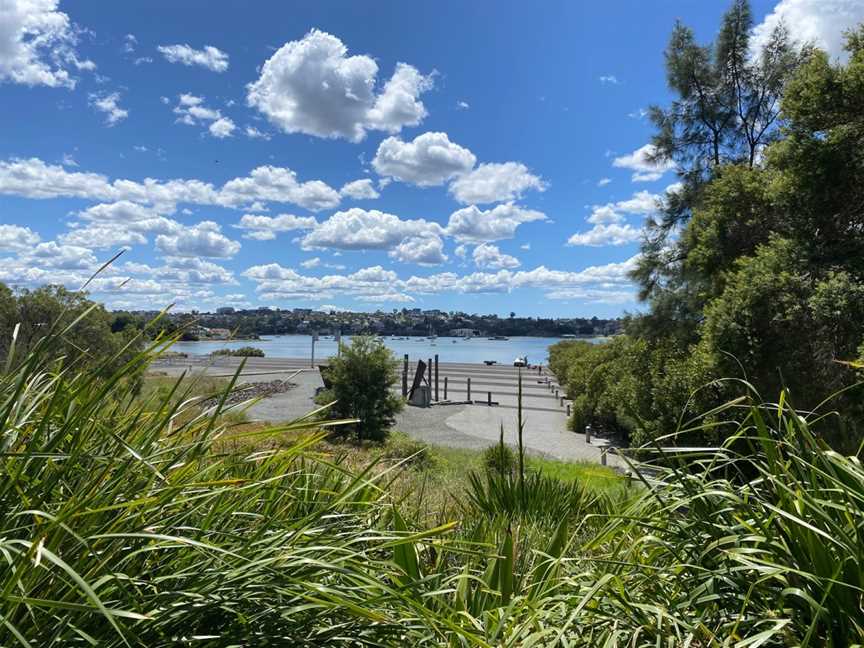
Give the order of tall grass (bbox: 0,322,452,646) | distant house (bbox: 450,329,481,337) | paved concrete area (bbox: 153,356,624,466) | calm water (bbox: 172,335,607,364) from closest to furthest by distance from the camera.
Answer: tall grass (bbox: 0,322,452,646) → paved concrete area (bbox: 153,356,624,466) → calm water (bbox: 172,335,607,364) → distant house (bbox: 450,329,481,337)

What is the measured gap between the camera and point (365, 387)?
669 inches

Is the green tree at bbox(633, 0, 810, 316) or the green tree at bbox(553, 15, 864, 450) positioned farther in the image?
the green tree at bbox(633, 0, 810, 316)

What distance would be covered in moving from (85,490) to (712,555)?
6.34ft

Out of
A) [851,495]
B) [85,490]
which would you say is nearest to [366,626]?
[85,490]

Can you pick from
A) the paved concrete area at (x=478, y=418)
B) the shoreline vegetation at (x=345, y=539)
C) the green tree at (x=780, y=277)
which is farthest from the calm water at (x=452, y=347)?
the shoreline vegetation at (x=345, y=539)

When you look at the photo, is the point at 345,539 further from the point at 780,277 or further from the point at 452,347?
the point at 452,347

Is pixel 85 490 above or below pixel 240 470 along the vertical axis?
above

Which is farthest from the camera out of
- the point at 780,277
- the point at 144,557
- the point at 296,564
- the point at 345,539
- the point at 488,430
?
the point at 488,430

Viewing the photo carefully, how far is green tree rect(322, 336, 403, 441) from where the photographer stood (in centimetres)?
1664

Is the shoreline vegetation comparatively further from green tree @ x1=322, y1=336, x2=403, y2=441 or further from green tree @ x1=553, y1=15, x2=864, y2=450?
green tree @ x1=322, y1=336, x2=403, y2=441

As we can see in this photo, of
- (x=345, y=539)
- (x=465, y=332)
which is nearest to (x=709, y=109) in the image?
(x=345, y=539)

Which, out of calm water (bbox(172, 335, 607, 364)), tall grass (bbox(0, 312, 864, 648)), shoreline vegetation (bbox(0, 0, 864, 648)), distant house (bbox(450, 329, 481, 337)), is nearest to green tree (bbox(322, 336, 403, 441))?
calm water (bbox(172, 335, 607, 364))

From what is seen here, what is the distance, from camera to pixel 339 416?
16812 millimetres

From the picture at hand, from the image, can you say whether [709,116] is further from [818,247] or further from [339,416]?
[339,416]
